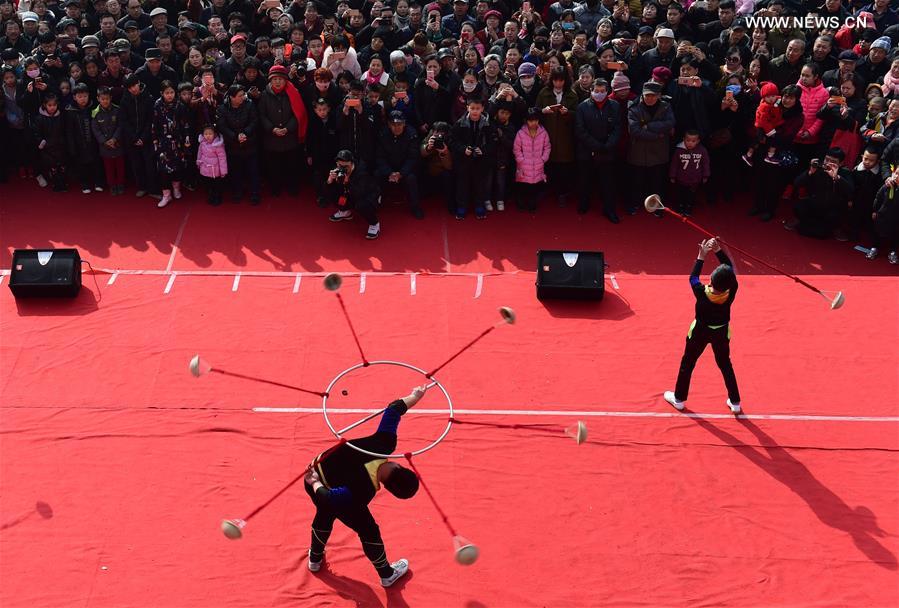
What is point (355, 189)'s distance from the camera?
491 inches

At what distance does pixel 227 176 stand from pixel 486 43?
4.37 m

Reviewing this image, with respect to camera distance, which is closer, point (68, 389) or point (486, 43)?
point (68, 389)

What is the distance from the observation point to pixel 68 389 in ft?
31.1

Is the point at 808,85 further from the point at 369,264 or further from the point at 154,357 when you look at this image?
the point at 154,357

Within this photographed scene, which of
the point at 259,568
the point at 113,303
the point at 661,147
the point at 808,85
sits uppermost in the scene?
the point at 808,85

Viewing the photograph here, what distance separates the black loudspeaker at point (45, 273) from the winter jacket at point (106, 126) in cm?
266

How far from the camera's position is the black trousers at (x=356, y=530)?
7121 millimetres

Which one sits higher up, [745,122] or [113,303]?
[745,122]

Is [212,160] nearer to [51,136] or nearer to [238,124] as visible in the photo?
[238,124]

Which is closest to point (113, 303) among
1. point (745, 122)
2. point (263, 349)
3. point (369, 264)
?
point (263, 349)

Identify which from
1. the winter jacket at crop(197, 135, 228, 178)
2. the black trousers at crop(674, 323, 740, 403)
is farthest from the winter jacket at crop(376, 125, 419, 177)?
the black trousers at crop(674, 323, 740, 403)

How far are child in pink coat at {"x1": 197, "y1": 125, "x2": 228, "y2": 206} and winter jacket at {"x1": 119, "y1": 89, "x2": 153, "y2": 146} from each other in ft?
2.53

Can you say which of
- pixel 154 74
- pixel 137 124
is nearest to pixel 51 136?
pixel 137 124

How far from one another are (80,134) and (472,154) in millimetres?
Result: 5521
